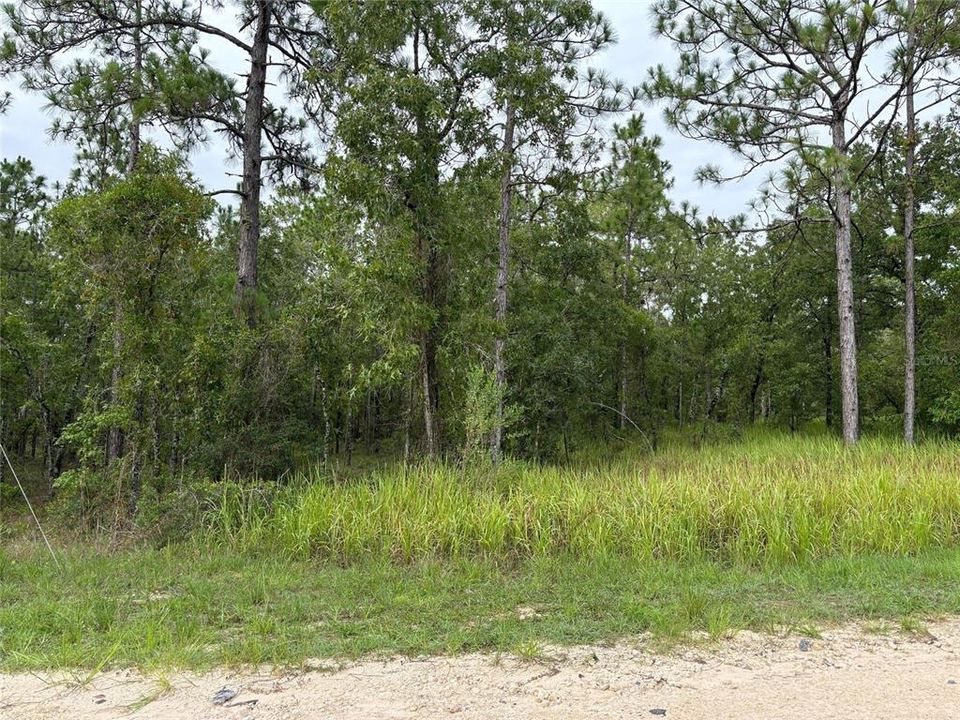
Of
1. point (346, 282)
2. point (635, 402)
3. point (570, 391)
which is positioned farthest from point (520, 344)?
point (635, 402)

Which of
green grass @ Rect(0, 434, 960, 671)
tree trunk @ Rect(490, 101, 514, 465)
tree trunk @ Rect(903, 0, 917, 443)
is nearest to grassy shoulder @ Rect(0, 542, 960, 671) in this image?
green grass @ Rect(0, 434, 960, 671)

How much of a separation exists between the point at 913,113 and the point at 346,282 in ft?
40.1

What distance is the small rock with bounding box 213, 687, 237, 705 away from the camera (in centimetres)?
283

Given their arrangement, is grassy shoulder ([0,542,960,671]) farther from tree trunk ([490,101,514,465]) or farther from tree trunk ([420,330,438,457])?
tree trunk ([490,101,514,465])

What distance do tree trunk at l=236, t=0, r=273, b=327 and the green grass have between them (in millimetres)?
4597

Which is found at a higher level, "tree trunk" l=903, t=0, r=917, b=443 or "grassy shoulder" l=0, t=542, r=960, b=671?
"tree trunk" l=903, t=0, r=917, b=443

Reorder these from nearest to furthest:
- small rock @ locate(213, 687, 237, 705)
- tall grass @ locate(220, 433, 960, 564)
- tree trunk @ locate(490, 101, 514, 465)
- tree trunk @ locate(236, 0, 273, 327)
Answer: small rock @ locate(213, 687, 237, 705) < tall grass @ locate(220, 433, 960, 564) < tree trunk @ locate(490, 101, 514, 465) < tree trunk @ locate(236, 0, 273, 327)

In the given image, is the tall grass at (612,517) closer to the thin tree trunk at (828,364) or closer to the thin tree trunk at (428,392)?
the thin tree trunk at (428,392)

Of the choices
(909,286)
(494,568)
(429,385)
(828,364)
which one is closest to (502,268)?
(429,385)

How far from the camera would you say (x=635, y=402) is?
14914 mm

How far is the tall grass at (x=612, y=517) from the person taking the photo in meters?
5.45

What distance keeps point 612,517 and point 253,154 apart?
8858 mm

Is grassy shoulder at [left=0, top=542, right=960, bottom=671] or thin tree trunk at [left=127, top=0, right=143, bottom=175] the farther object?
thin tree trunk at [left=127, top=0, right=143, bottom=175]

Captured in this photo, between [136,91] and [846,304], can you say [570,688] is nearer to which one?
[136,91]
